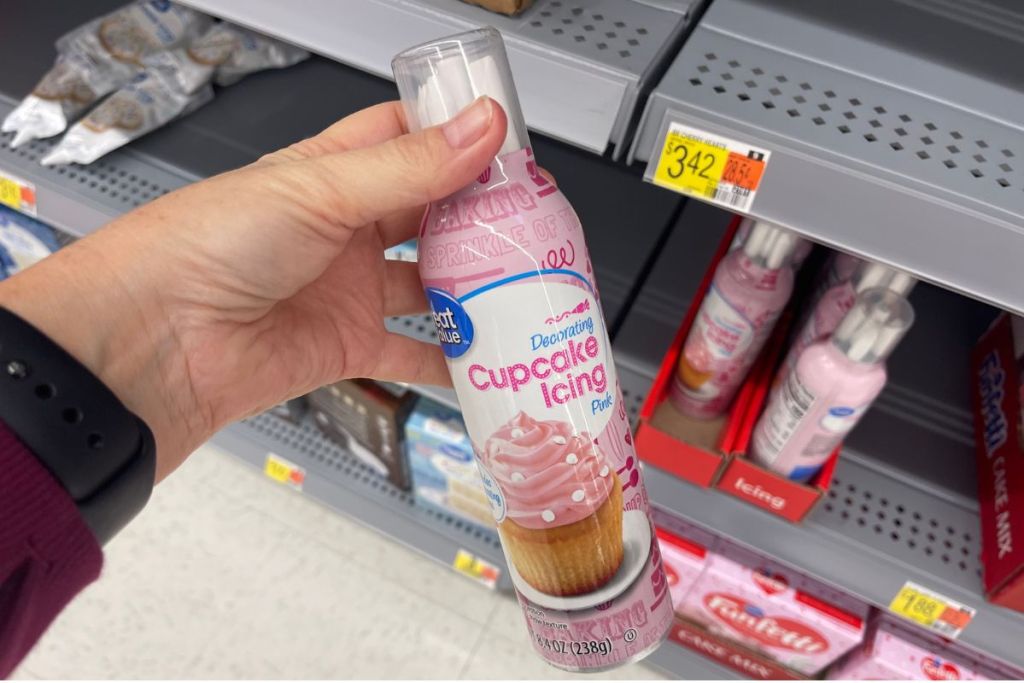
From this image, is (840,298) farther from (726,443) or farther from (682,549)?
(682,549)

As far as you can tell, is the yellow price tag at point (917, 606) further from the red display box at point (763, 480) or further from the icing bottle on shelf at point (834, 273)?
the icing bottle on shelf at point (834, 273)

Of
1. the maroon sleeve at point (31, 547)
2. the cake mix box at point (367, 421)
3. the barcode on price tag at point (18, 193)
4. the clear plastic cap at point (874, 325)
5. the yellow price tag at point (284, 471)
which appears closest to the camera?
the maroon sleeve at point (31, 547)

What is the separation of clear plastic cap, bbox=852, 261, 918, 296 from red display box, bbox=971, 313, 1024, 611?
0.29m

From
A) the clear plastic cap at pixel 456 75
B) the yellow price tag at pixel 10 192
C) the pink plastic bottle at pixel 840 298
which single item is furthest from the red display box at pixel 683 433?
the yellow price tag at pixel 10 192

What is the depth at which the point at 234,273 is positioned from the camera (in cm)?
73

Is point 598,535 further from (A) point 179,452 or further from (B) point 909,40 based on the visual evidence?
(B) point 909,40

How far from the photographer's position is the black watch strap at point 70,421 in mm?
598

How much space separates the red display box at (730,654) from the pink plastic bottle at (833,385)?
0.53 meters

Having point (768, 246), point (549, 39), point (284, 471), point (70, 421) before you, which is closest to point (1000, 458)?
point (768, 246)

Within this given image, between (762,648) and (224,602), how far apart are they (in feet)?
3.48

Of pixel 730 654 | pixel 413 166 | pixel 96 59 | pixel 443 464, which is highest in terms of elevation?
pixel 413 166

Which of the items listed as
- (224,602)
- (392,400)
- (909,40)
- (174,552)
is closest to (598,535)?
(909,40)

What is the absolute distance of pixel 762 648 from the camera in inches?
50.1

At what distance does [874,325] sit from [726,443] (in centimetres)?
26
